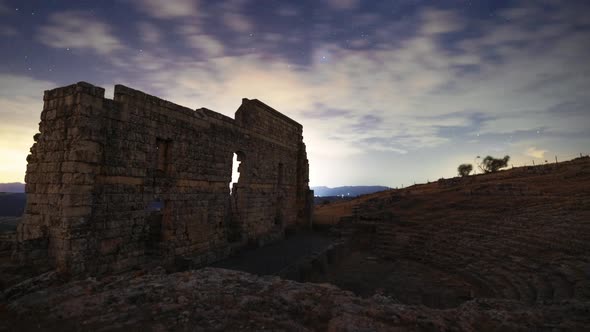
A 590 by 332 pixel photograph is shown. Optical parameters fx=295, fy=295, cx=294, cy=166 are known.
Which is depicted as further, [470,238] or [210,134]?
[470,238]

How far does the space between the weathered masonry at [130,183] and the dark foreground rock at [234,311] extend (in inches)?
53.5

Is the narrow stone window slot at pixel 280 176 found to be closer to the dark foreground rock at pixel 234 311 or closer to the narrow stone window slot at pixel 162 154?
the narrow stone window slot at pixel 162 154

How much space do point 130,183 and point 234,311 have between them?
18.0ft

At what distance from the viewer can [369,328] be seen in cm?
447

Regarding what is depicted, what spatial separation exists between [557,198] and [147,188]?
19758 millimetres

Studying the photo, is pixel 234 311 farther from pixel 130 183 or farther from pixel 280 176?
pixel 280 176

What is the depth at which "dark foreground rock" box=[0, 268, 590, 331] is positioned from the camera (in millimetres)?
4551

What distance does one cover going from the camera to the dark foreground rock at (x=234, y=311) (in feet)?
14.9

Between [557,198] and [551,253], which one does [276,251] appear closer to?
[551,253]

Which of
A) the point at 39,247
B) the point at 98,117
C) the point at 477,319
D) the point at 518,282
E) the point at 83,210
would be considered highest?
the point at 98,117

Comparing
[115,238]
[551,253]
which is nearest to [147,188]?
[115,238]

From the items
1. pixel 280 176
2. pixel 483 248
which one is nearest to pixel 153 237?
pixel 280 176

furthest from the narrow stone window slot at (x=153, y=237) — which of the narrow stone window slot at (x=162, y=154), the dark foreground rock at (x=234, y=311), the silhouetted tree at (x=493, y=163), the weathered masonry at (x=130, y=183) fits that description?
the silhouetted tree at (x=493, y=163)

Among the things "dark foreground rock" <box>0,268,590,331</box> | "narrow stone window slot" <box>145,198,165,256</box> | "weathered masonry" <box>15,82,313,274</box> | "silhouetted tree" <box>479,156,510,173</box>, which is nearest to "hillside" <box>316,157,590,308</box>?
"dark foreground rock" <box>0,268,590,331</box>
